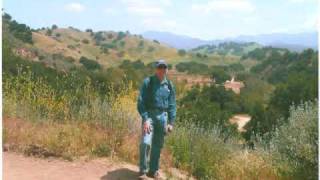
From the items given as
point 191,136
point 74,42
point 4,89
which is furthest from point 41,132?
point 74,42

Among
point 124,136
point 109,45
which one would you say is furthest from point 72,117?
point 109,45

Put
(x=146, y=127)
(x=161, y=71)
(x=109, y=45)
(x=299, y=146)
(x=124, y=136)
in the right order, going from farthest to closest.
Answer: (x=109, y=45) → (x=124, y=136) → (x=299, y=146) → (x=161, y=71) → (x=146, y=127)

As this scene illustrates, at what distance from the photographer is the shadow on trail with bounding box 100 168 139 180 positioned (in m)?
7.14

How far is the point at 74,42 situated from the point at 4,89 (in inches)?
4312

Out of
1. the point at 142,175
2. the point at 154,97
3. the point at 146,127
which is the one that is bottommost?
the point at 142,175

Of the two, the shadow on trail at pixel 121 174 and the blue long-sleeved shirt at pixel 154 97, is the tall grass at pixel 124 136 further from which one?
the blue long-sleeved shirt at pixel 154 97

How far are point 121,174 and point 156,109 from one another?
45.3 inches

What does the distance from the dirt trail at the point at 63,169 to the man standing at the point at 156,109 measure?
0.63 m

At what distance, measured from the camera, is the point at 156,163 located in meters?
6.95

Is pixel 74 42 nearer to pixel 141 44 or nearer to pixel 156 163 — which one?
pixel 141 44

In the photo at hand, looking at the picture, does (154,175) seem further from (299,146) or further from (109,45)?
(109,45)

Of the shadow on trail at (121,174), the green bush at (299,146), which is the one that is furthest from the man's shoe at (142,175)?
the green bush at (299,146)

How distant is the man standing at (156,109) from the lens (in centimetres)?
661

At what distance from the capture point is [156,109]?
21.9 ft
